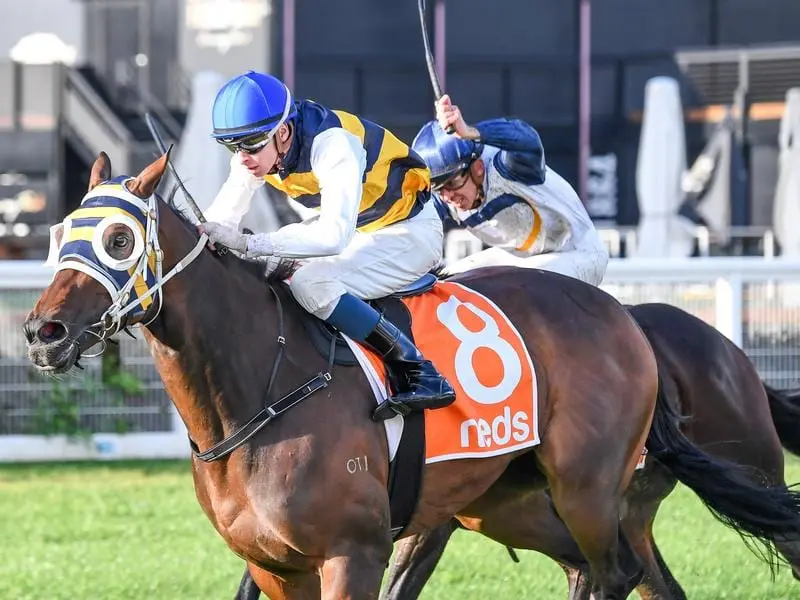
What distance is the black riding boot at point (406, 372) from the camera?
4.22 meters

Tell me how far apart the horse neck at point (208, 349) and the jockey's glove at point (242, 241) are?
0.33 ft

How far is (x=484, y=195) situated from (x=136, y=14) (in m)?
12.3

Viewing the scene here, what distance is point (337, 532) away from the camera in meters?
3.98

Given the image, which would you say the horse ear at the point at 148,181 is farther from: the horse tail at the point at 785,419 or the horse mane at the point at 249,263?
the horse tail at the point at 785,419

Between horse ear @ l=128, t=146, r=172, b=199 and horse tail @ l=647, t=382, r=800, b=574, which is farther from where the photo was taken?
horse tail @ l=647, t=382, r=800, b=574

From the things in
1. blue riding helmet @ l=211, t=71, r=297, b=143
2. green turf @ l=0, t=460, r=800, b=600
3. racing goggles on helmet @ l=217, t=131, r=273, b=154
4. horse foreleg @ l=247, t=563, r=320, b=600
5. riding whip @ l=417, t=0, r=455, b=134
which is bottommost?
green turf @ l=0, t=460, r=800, b=600

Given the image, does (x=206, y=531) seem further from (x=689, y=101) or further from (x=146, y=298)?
(x=689, y=101)

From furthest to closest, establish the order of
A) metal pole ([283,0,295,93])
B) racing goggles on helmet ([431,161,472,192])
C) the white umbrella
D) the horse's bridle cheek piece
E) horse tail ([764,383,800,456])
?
metal pole ([283,0,295,93])
the white umbrella
horse tail ([764,383,800,456])
racing goggles on helmet ([431,161,472,192])
the horse's bridle cheek piece

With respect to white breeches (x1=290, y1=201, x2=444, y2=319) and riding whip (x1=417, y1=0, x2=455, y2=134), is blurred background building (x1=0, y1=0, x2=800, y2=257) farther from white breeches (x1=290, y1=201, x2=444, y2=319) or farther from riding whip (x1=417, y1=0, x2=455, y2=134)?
white breeches (x1=290, y1=201, x2=444, y2=319)

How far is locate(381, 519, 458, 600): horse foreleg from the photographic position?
5363 mm

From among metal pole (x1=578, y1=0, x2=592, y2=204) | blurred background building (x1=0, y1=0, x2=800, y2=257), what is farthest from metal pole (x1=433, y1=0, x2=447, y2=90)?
metal pole (x1=578, y1=0, x2=592, y2=204)

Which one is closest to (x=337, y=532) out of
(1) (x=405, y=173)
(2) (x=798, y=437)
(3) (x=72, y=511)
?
(1) (x=405, y=173)

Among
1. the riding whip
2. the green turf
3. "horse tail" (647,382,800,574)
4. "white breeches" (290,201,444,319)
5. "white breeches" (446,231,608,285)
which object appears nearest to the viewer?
"white breeches" (290,201,444,319)

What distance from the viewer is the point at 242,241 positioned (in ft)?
13.0
